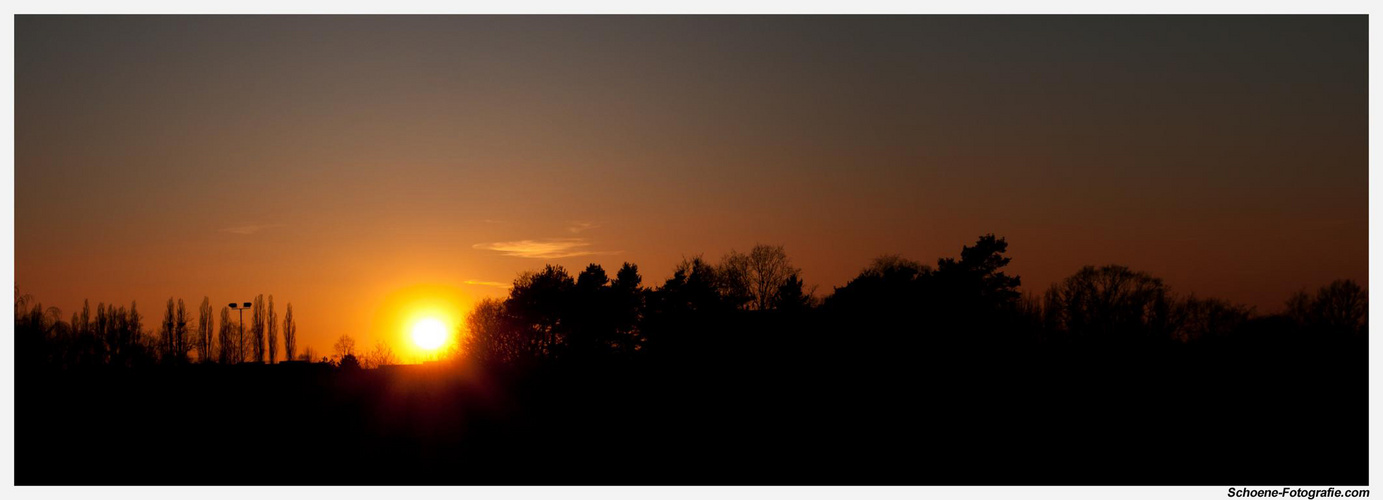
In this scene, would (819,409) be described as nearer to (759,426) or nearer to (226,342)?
(759,426)

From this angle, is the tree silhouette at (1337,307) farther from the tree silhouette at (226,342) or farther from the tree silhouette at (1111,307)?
the tree silhouette at (226,342)

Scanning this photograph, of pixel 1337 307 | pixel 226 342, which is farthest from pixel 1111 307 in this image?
pixel 226 342

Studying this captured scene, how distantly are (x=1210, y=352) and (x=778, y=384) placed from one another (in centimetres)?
1678

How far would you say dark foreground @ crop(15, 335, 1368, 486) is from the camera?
86.4 feet

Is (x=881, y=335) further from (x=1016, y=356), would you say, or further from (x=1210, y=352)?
(x=1210, y=352)

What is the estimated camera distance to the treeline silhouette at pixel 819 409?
2669 centimetres

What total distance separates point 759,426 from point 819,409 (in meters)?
4.05

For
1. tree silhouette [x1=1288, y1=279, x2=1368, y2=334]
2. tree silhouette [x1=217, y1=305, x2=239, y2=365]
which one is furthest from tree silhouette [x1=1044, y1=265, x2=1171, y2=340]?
tree silhouette [x1=217, y1=305, x2=239, y2=365]

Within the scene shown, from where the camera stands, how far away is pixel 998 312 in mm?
55969

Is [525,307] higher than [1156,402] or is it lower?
higher

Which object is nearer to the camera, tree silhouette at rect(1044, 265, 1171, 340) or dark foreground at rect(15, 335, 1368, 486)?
dark foreground at rect(15, 335, 1368, 486)

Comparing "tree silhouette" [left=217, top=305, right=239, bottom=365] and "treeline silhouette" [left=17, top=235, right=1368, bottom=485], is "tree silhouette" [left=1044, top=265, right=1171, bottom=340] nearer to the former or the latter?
"treeline silhouette" [left=17, top=235, right=1368, bottom=485]

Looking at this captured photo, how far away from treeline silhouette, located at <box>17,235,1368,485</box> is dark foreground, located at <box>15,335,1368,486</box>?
4.8 inches
